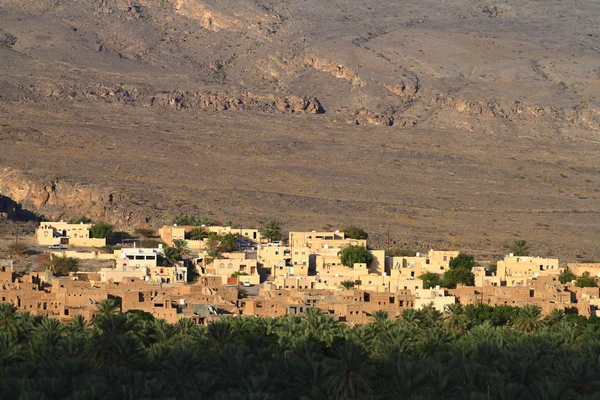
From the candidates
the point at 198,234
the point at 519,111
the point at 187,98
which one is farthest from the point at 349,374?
the point at 519,111

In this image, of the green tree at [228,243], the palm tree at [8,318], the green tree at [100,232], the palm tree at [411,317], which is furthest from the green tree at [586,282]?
the palm tree at [8,318]

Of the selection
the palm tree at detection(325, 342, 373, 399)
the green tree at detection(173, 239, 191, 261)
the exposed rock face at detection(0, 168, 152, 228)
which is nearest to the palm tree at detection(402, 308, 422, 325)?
the palm tree at detection(325, 342, 373, 399)

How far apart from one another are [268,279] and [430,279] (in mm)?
6379

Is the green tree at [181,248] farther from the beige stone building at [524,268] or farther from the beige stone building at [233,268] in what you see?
the beige stone building at [524,268]

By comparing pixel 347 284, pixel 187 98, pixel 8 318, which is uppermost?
pixel 187 98

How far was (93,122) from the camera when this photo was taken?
→ 13500cm

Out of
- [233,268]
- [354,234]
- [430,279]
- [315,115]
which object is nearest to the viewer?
[430,279]

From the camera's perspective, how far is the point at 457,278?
6919cm

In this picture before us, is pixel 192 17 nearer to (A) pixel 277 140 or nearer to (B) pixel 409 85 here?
(B) pixel 409 85

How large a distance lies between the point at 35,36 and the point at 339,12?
35.5 meters

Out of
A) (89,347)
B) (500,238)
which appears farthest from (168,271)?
(500,238)

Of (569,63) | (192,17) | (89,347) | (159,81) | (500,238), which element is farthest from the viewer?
(192,17)

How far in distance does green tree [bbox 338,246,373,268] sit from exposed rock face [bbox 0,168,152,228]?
2289 cm

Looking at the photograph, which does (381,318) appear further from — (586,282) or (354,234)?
(354,234)
